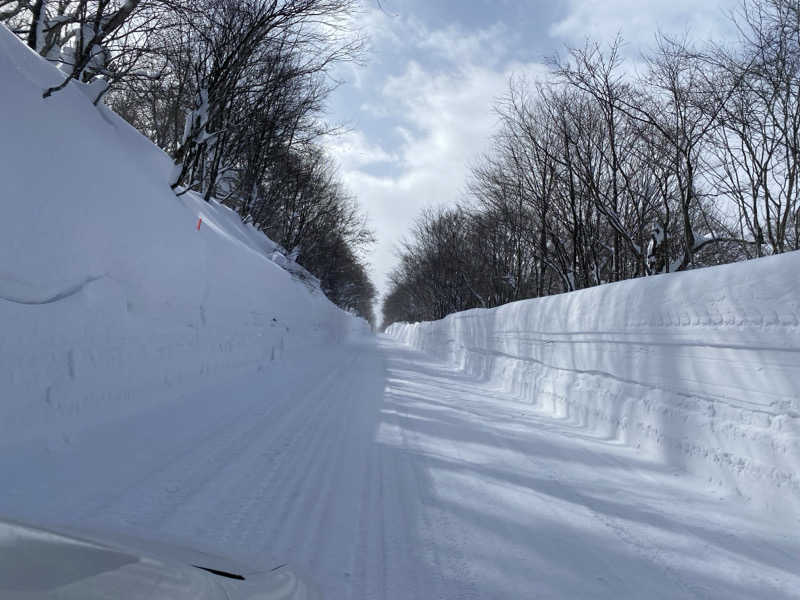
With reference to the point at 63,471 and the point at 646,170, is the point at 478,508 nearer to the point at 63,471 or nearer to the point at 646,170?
the point at 63,471

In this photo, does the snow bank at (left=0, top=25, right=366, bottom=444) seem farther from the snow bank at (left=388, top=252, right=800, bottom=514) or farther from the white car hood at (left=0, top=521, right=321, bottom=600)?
the snow bank at (left=388, top=252, right=800, bottom=514)

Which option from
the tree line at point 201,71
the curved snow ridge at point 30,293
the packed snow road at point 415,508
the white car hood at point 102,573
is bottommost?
the packed snow road at point 415,508

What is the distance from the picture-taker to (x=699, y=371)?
12.1 ft

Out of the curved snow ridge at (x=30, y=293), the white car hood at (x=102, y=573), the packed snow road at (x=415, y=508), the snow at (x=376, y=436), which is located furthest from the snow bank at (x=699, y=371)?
the curved snow ridge at (x=30, y=293)

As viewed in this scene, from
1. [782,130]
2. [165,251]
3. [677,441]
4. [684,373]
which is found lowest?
[677,441]

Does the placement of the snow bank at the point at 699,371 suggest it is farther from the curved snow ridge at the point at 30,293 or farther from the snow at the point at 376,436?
the curved snow ridge at the point at 30,293

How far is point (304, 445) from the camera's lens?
429 cm

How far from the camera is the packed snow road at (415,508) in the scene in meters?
2.18

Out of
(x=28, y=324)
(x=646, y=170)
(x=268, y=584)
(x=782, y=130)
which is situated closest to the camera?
(x=268, y=584)

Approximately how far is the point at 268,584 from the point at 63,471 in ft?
8.18

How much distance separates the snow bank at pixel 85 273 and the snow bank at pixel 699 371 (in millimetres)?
5126

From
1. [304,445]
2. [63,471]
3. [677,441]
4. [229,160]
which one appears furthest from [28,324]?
[229,160]

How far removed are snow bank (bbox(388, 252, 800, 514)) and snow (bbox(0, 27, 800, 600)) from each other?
0.02 metres

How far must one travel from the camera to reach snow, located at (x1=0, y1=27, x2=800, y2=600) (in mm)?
2346
